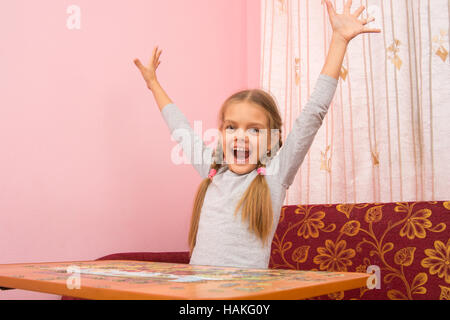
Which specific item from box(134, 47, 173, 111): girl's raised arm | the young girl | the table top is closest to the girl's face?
the young girl

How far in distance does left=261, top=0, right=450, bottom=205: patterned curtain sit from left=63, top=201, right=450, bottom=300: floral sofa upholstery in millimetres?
255

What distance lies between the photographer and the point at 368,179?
5.17 feet

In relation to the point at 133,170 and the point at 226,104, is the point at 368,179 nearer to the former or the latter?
the point at 226,104

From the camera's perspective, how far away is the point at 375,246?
4.09 ft

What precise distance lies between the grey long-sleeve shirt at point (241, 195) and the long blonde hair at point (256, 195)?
0.07 ft

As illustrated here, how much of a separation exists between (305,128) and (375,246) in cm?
44

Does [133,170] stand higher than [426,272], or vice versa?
[133,170]

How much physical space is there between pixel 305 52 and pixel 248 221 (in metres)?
0.97

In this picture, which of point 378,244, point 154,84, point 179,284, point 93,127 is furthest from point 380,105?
point 179,284

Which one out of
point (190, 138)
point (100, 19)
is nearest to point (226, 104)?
point (190, 138)

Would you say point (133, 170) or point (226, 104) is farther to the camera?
point (133, 170)

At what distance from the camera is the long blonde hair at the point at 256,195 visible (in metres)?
1.04

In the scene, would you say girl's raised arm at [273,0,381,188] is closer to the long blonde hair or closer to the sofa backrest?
the long blonde hair

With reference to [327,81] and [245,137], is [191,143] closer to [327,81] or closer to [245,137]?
[245,137]
